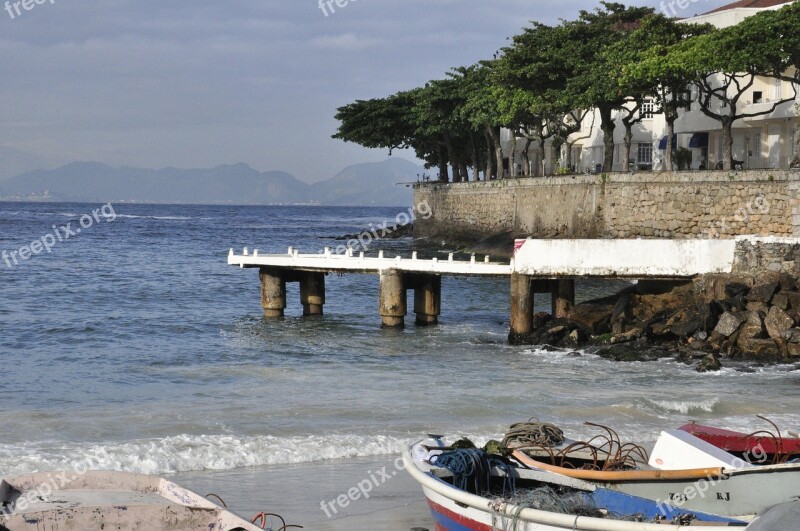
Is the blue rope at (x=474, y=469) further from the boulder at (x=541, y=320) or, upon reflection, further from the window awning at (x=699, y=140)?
the window awning at (x=699, y=140)

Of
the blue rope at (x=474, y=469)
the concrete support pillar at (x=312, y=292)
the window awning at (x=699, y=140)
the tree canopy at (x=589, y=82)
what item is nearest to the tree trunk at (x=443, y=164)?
the tree canopy at (x=589, y=82)

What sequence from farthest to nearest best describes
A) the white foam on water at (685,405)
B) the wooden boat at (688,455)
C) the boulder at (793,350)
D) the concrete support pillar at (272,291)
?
the concrete support pillar at (272,291), the boulder at (793,350), the white foam on water at (685,405), the wooden boat at (688,455)

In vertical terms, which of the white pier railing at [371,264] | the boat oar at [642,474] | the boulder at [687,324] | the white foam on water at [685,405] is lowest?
the white foam on water at [685,405]

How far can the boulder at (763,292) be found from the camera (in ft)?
82.3

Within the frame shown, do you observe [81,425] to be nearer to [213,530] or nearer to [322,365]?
[322,365]

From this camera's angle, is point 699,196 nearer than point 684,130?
Yes

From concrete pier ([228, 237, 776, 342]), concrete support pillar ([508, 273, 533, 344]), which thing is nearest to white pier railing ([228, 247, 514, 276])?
concrete pier ([228, 237, 776, 342])

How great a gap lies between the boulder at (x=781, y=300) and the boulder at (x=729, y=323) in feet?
2.69

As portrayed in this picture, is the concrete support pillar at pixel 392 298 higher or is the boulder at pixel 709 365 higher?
the concrete support pillar at pixel 392 298

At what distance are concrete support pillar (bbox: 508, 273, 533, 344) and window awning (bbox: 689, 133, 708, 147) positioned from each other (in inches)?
1103

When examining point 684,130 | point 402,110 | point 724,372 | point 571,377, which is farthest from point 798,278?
point 402,110

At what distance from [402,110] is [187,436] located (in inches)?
2436

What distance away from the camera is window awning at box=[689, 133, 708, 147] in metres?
51.7

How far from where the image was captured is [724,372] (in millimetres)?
23141
